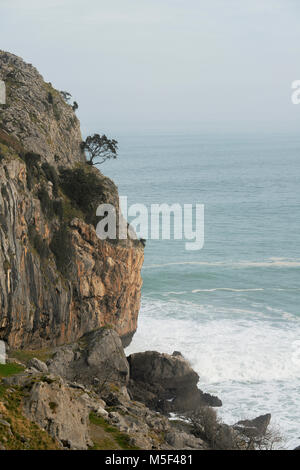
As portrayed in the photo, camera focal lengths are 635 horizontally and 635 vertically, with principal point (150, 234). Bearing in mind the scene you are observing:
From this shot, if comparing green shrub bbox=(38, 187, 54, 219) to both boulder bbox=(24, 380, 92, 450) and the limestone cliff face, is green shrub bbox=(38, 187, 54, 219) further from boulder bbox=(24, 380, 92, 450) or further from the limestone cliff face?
boulder bbox=(24, 380, 92, 450)

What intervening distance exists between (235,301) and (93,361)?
97.8ft

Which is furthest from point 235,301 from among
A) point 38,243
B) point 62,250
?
point 38,243

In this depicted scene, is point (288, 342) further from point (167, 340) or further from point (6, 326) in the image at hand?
point (6, 326)

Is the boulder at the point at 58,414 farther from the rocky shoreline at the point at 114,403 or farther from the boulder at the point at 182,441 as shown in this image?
the boulder at the point at 182,441

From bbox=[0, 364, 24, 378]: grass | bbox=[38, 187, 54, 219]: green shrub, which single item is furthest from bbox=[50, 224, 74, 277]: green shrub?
bbox=[0, 364, 24, 378]: grass

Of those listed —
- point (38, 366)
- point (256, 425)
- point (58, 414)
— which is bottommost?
point (256, 425)

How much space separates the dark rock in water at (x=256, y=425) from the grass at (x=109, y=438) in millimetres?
11313

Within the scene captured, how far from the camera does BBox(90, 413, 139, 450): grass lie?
81.9 feet

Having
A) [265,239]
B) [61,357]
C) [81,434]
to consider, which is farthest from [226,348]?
[265,239]

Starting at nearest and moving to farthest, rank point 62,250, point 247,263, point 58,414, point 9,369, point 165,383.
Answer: point 58,414
point 9,369
point 165,383
point 62,250
point 247,263

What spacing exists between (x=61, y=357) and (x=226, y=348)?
19.6m

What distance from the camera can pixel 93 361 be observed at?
37.3 metres

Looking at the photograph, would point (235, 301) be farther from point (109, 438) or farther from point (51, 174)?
point (109, 438)

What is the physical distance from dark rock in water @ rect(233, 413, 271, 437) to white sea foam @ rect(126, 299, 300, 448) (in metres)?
1.54
